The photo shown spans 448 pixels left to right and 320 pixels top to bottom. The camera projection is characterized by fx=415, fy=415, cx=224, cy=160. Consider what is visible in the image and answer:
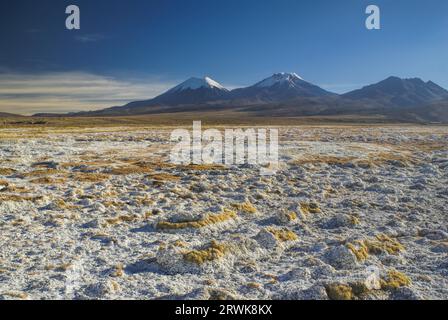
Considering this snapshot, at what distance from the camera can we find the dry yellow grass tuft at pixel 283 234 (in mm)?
11745

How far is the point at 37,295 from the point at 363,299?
6.24 meters

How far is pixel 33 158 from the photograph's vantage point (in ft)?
96.2

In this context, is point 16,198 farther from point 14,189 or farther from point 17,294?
point 17,294

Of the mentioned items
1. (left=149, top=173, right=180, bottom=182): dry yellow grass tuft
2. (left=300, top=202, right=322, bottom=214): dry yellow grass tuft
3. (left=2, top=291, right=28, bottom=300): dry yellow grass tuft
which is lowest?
(left=2, top=291, right=28, bottom=300): dry yellow grass tuft

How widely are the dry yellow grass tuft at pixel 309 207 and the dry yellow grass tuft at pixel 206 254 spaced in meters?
5.49

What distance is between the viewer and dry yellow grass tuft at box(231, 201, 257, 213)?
15219 mm

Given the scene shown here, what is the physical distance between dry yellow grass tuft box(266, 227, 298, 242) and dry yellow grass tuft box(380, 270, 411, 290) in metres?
3.27

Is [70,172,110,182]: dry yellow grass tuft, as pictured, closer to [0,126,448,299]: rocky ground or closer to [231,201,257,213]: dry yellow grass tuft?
[0,126,448,299]: rocky ground

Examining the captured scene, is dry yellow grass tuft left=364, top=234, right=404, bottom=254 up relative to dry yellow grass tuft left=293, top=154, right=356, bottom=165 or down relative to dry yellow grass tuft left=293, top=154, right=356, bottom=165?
down

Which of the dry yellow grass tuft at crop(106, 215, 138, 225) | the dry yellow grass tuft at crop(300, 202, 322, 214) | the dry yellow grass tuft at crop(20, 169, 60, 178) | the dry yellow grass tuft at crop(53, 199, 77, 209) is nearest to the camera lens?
the dry yellow grass tuft at crop(106, 215, 138, 225)

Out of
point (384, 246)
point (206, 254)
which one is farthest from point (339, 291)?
point (384, 246)

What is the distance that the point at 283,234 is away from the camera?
12000 millimetres

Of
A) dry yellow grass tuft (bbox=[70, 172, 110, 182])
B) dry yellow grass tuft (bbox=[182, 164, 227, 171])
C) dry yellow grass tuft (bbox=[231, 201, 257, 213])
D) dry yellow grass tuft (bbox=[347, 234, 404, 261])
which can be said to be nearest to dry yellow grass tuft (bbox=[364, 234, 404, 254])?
dry yellow grass tuft (bbox=[347, 234, 404, 261])

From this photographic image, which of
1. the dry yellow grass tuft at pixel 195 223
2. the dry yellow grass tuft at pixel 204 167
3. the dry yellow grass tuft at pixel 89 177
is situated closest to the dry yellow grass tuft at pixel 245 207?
the dry yellow grass tuft at pixel 195 223
